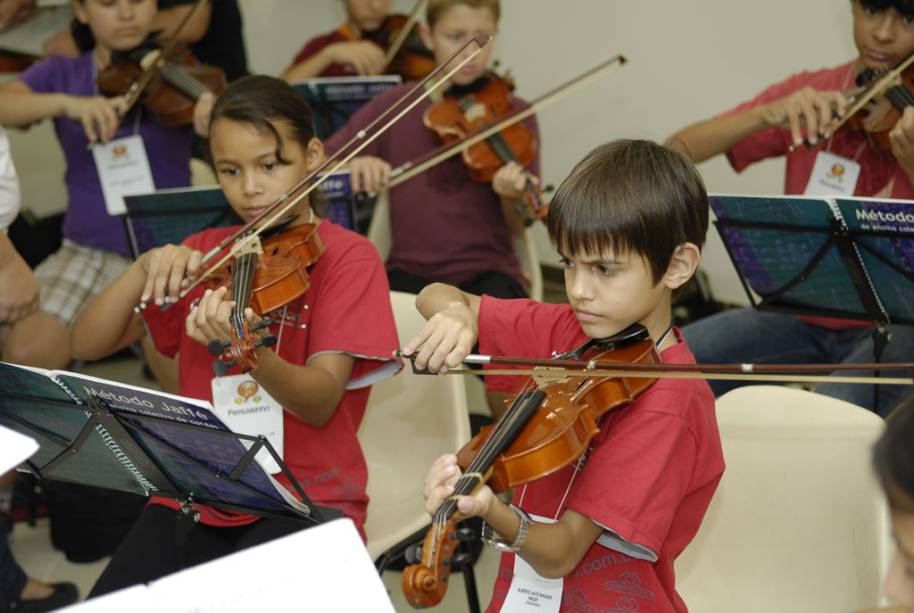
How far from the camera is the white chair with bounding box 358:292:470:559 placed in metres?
2.10

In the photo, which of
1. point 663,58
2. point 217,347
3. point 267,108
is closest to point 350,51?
point 663,58

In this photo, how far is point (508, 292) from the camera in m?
2.80

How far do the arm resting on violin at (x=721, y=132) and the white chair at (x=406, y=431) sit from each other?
88 centimetres

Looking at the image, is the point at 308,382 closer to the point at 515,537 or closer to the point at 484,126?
the point at 515,537

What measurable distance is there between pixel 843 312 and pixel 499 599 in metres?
1.06

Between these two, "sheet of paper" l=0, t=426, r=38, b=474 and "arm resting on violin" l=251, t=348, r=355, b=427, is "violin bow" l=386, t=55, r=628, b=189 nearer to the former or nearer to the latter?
"arm resting on violin" l=251, t=348, r=355, b=427

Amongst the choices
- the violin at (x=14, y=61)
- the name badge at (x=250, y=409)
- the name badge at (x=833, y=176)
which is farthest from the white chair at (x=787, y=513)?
the violin at (x=14, y=61)

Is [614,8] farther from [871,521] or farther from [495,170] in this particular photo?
[871,521]

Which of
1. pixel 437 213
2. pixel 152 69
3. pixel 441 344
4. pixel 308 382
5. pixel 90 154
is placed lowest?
pixel 437 213

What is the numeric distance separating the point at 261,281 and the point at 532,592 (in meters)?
0.70

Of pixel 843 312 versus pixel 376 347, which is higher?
pixel 376 347

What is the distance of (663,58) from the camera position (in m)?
3.66

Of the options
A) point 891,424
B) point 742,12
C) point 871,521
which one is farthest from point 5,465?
point 742,12

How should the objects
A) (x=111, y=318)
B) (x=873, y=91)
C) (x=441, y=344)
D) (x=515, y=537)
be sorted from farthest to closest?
(x=873, y=91) < (x=111, y=318) < (x=441, y=344) < (x=515, y=537)
